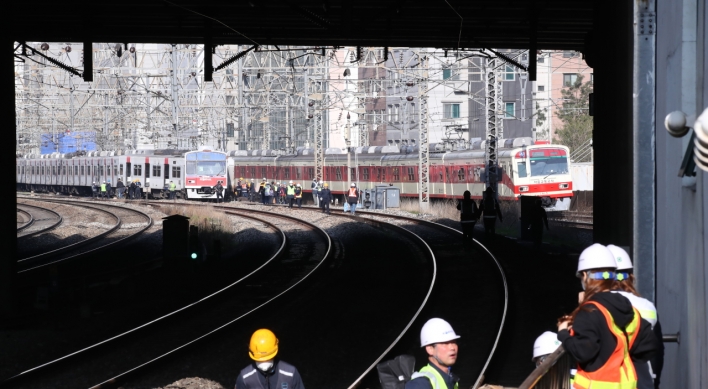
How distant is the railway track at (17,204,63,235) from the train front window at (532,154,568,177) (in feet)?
61.3

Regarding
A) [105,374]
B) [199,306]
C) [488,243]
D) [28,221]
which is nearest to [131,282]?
[199,306]

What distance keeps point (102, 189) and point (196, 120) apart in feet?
24.6

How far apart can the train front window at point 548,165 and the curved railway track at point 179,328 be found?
15606 millimetres

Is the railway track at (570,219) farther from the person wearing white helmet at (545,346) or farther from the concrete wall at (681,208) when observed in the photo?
the person wearing white helmet at (545,346)

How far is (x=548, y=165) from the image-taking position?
3956 centimetres

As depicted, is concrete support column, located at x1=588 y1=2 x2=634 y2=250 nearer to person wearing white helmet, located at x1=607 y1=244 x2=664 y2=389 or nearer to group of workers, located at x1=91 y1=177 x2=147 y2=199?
person wearing white helmet, located at x1=607 y1=244 x2=664 y2=389

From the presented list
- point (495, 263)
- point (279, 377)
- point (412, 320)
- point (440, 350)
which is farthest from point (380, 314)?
point (440, 350)

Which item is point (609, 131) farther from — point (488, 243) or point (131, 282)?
point (488, 243)

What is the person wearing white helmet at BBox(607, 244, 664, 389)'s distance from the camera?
566 cm

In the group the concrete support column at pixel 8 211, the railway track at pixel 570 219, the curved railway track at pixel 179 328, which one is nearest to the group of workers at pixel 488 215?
the curved railway track at pixel 179 328

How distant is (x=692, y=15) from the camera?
23.7ft

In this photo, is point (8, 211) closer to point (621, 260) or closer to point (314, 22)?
point (314, 22)

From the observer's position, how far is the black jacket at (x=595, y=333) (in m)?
5.23

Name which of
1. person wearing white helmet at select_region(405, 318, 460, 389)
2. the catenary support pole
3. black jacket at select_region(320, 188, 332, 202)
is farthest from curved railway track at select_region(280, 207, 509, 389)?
black jacket at select_region(320, 188, 332, 202)
